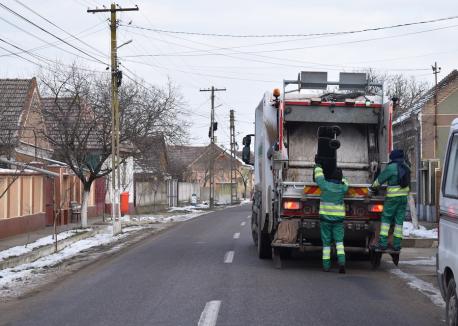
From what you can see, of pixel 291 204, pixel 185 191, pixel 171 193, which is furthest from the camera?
pixel 185 191

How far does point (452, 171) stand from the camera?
258 inches

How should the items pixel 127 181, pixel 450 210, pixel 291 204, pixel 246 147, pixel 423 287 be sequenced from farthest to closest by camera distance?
pixel 127 181 < pixel 246 147 < pixel 291 204 < pixel 423 287 < pixel 450 210

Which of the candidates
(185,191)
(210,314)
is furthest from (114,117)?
(185,191)

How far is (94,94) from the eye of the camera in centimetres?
2566

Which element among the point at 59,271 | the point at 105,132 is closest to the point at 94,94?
the point at 105,132

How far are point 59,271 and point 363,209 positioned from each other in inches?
244

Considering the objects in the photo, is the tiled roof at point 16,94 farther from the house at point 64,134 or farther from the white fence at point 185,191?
the white fence at point 185,191

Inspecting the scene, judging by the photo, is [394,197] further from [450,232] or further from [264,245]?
[450,232]

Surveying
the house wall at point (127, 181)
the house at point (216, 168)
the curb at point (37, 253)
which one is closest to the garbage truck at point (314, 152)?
the curb at point (37, 253)

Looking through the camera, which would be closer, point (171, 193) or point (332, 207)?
point (332, 207)

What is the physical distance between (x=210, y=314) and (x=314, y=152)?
5.47 meters

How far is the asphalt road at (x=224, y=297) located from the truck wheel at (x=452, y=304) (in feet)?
3.40

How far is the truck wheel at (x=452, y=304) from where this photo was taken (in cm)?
634

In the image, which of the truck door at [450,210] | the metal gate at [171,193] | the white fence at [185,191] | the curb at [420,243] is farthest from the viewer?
the white fence at [185,191]
